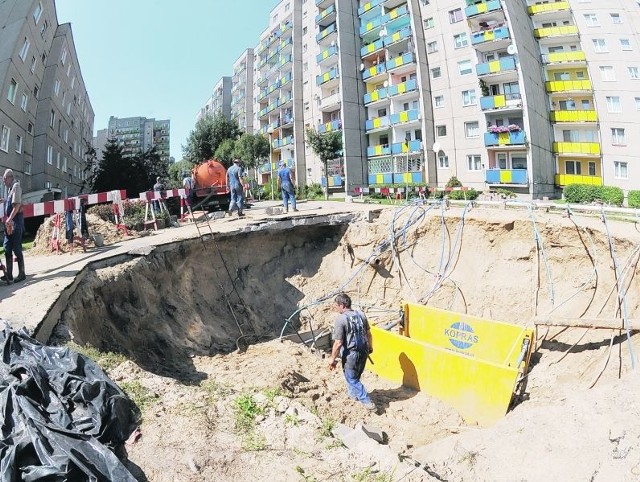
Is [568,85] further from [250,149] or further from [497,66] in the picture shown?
[250,149]

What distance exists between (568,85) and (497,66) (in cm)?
627

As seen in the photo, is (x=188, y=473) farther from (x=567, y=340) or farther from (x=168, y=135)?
(x=168, y=135)

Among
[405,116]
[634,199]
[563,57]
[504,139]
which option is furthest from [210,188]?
[563,57]

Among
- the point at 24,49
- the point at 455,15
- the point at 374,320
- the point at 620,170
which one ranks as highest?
the point at 455,15

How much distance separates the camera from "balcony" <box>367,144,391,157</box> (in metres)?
34.4

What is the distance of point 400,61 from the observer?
1292 inches

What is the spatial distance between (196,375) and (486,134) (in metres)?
27.7

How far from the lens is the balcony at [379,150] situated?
34406 mm

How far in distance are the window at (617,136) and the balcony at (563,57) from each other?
5.61 metres

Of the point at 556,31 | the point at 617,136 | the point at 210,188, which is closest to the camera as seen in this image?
the point at 210,188

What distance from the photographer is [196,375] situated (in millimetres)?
7211

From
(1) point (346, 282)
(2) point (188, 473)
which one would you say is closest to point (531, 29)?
(1) point (346, 282)

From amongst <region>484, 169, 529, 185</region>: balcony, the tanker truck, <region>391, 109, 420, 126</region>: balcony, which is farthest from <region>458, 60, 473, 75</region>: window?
the tanker truck

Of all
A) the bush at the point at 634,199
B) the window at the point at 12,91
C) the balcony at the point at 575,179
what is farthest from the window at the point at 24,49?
the bush at the point at 634,199
